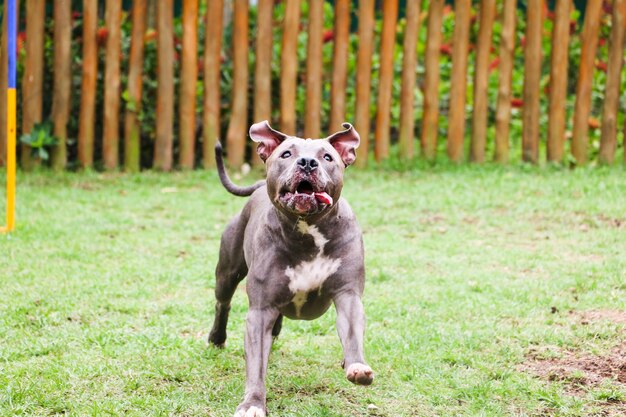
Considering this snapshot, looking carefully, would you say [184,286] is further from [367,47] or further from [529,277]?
[367,47]

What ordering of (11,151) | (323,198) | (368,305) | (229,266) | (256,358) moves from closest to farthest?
(323,198) → (256,358) → (229,266) → (368,305) → (11,151)

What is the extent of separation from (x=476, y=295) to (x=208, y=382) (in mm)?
2145

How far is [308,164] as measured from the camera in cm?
375

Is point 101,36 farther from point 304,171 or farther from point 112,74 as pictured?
point 304,171

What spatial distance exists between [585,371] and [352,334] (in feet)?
4.27

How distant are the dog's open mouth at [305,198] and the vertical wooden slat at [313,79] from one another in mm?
6115

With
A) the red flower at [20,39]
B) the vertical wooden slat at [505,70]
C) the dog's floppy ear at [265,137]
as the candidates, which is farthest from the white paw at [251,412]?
the red flower at [20,39]

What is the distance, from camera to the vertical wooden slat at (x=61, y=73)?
31.5 feet

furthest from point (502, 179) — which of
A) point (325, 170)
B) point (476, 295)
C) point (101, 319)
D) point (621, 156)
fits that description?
point (325, 170)

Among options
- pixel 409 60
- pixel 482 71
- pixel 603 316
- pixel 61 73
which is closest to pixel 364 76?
→ pixel 409 60

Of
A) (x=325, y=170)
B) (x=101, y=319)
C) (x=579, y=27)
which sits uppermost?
(x=579, y=27)

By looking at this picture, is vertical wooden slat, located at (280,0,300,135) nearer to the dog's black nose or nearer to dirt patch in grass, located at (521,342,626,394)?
dirt patch in grass, located at (521,342,626,394)

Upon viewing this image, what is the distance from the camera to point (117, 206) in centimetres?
862

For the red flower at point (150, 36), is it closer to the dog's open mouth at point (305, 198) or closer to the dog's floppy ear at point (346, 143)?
the dog's floppy ear at point (346, 143)
